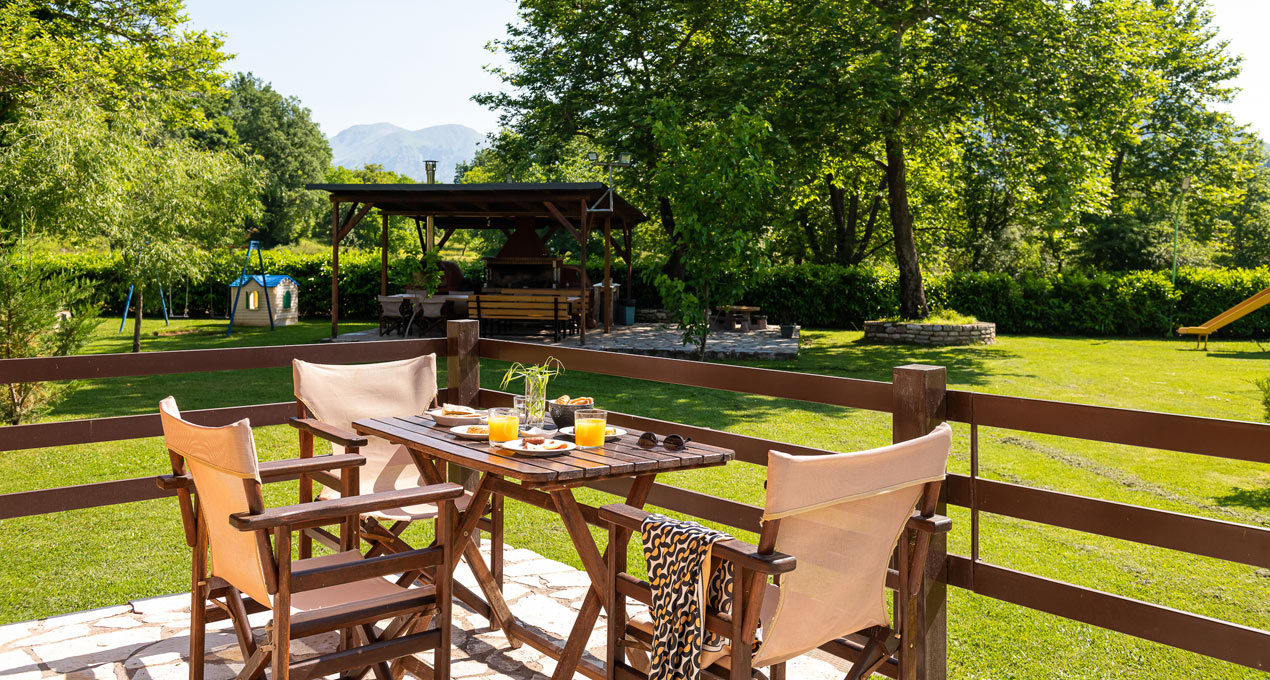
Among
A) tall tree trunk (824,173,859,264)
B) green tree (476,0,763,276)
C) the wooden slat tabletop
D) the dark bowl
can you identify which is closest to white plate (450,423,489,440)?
the wooden slat tabletop

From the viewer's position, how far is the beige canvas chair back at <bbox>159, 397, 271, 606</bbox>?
7.31 ft

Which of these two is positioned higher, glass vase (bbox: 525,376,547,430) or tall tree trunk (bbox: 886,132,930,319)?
tall tree trunk (bbox: 886,132,930,319)

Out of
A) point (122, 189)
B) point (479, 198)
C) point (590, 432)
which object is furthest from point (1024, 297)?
point (590, 432)

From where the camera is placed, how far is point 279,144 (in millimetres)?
52000

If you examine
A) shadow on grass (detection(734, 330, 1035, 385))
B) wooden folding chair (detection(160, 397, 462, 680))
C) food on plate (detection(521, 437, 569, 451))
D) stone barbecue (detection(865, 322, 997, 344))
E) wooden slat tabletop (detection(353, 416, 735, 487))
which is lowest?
shadow on grass (detection(734, 330, 1035, 385))

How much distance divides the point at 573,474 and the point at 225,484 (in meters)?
0.91

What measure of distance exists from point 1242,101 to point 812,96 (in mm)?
26690

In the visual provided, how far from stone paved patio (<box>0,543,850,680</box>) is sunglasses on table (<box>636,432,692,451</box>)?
1004 millimetres

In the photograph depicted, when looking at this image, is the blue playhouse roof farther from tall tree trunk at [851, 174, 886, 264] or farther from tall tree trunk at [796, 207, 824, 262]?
tall tree trunk at [851, 174, 886, 264]

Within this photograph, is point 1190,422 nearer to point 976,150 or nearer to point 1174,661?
point 1174,661

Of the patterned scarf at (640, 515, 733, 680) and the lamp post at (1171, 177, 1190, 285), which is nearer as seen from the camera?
the patterned scarf at (640, 515, 733, 680)

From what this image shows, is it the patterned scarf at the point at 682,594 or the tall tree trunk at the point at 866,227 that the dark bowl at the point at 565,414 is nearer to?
the patterned scarf at the point at 682,594

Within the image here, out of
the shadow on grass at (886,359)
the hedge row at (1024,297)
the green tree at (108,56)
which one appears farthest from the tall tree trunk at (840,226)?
the green tree at (108,56)

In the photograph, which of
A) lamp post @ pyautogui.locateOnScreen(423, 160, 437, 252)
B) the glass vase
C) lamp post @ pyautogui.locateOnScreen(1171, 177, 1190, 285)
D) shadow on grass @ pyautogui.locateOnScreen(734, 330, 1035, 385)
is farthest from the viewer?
lamp post @ pyautogui.locateOnScreen(1171, 177, 1190, 285)
